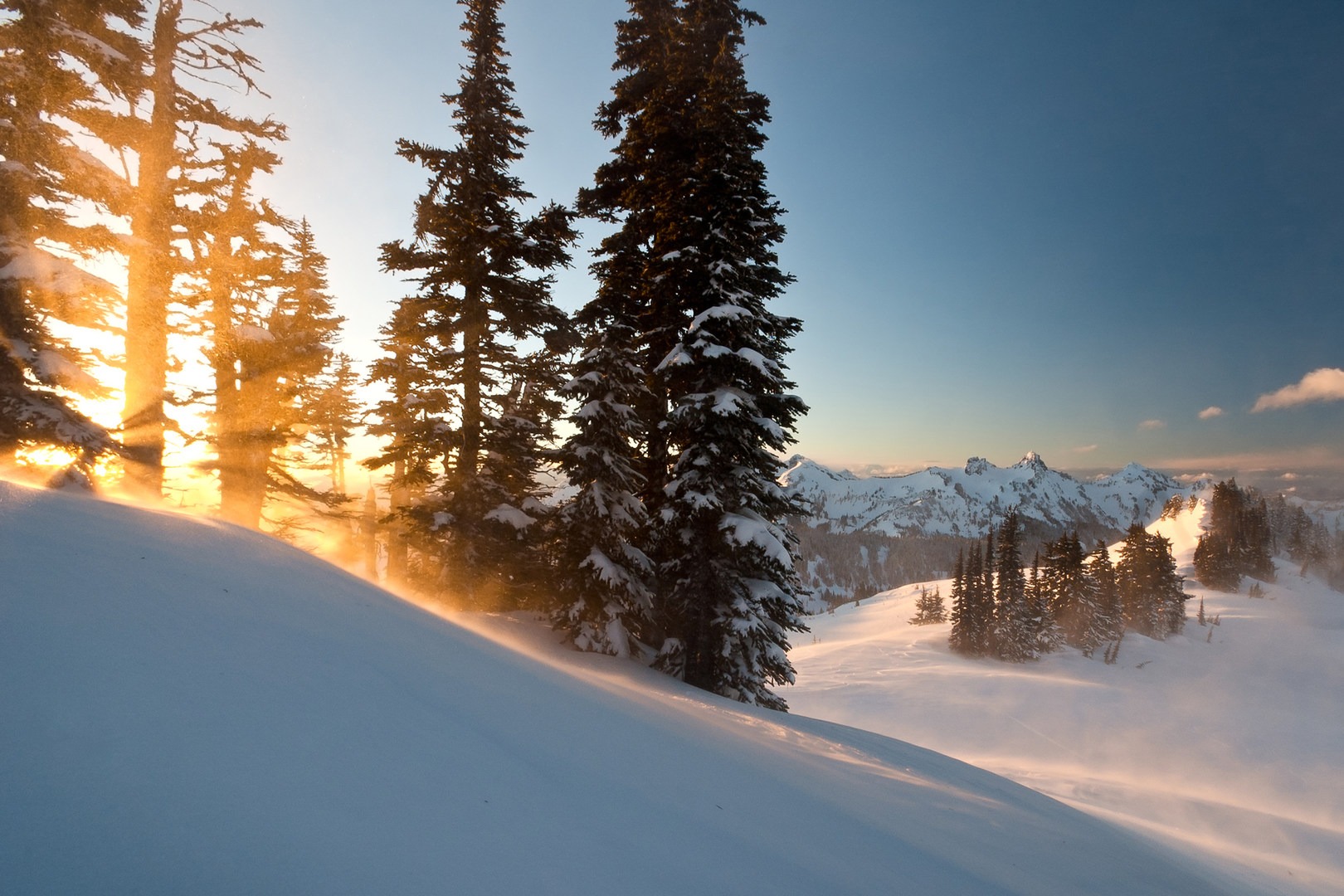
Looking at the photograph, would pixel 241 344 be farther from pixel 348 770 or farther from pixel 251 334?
pixel 348 770

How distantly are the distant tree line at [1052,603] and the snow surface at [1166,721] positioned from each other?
218 cm

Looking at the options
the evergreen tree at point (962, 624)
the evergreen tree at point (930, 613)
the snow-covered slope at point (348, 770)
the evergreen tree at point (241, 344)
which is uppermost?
the evergreen tree at point (241, 344)

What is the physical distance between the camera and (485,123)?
43.3 ft

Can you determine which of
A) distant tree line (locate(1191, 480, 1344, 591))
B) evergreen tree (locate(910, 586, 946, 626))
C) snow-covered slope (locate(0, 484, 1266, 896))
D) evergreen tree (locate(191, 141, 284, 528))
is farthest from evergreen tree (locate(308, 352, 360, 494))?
distant tree line (locate(1191, 480, 1344, 591))

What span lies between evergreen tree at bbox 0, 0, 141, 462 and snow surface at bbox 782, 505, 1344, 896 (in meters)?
23.9

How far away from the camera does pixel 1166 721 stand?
119ft

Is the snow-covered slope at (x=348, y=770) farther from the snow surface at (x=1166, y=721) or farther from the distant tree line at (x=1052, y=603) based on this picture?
the distant tree line at (x=1052, y=603)

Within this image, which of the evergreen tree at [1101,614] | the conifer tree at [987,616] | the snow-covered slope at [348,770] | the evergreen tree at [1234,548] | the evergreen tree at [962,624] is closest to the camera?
the snow-covered slope at [348,770]

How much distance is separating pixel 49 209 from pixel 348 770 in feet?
48.7

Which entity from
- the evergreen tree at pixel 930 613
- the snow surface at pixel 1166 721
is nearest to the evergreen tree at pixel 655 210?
the snow surface at pixel 1166 721

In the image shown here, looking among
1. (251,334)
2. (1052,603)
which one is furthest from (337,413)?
(1052,603)

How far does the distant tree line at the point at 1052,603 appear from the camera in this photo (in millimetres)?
51656

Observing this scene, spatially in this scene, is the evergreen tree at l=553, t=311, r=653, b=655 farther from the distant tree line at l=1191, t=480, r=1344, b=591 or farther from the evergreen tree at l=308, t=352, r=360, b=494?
the distant tree line at l=1191, t=480, r=1344, b=591

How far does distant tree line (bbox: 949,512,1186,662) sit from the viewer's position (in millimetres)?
51656
